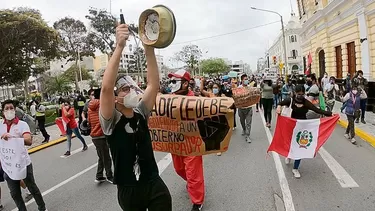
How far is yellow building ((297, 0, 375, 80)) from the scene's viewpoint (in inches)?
588

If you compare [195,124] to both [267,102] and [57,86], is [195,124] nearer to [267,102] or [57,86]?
[267,102]

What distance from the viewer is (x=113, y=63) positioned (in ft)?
7.35

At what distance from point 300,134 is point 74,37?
39433 mm

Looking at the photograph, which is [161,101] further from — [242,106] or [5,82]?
[5,82]

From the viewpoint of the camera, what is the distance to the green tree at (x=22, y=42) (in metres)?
18.9

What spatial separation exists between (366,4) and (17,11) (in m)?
18.9

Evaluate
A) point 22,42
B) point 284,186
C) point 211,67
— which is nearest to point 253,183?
point 284,186

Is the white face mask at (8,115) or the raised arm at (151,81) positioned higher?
the raised arm at (151,81)

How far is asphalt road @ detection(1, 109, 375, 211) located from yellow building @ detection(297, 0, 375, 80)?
8.34 m

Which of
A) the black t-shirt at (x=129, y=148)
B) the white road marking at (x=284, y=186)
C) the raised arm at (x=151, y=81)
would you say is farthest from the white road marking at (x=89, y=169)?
the raised arm at (x=151, y=81)

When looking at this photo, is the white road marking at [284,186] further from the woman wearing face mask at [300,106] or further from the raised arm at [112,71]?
the raised arm at [112,71]

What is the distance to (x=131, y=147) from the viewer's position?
2.37 meters

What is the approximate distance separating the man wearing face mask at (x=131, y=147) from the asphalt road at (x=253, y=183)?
7.78 feet

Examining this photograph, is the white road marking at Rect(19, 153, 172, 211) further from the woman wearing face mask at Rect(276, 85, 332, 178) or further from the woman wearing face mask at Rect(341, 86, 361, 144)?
the woman wearing face mask at Rect(341, 86, 361, 144)
